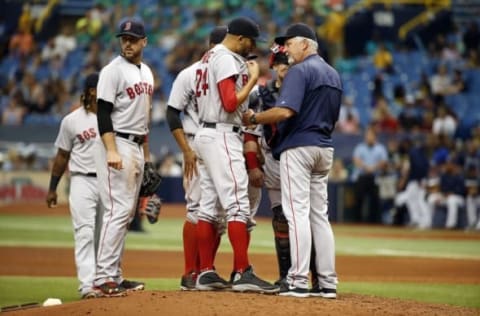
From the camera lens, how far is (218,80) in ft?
29.0

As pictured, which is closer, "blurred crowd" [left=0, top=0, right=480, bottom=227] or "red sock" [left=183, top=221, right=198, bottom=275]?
"red sock" [left=183, top=221, right=198, bottom=275]

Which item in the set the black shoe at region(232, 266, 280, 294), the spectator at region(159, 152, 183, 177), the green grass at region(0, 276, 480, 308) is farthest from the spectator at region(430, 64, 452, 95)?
the black shoe at region(232, 266, 280, 294)

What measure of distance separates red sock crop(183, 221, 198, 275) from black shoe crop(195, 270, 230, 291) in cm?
53

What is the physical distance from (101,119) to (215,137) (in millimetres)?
980

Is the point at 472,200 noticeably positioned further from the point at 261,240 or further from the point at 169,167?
the point at 169,167

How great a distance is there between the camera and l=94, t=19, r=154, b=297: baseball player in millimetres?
9211

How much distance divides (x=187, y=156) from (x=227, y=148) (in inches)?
16.2

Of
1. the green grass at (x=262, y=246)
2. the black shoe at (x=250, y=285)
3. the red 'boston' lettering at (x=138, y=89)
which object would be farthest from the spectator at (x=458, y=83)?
the black shoe at (x=250, y=285)

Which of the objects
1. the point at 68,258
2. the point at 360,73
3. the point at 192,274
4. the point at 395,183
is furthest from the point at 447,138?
the point at 192,274

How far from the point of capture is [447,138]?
82.8 ft

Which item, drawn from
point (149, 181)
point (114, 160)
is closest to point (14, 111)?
point (149, 181)

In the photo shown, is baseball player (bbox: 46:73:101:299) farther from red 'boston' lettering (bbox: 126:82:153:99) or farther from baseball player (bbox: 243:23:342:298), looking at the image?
baseball player (bbox: 243:23:342:298)

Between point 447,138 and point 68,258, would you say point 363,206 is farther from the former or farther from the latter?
point 68,258

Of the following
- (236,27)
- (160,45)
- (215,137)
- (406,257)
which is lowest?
(406,257)
